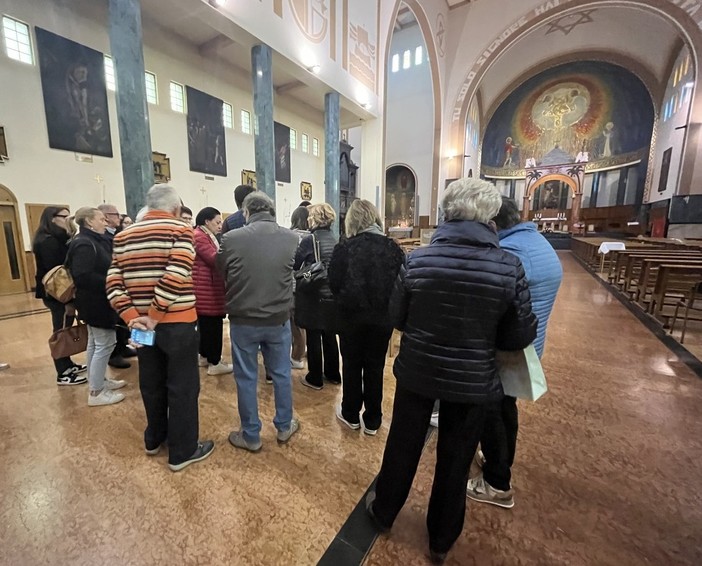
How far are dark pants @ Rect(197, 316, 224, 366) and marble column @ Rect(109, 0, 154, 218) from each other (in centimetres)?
315

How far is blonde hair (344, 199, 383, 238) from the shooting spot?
2092 millimetres

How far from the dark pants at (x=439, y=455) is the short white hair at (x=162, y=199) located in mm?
1512

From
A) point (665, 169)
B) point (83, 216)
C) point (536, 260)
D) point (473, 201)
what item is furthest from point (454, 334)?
point (665, 169)

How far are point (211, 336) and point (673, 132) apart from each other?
2015 cm

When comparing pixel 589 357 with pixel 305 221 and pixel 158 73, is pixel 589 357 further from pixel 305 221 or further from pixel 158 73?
pixel 158 73

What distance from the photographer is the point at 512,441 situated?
5.89ft

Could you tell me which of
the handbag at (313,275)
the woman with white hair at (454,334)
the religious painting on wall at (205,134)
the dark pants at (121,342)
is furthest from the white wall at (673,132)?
the dark pants at (121,342)

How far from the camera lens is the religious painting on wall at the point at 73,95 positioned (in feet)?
23.7

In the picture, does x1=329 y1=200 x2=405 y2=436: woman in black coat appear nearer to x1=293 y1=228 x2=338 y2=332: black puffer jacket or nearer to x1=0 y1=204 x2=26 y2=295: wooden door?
x1=293 y1=228 x2=338 y2=332: black puffer jacket

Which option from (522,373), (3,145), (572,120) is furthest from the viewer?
(572,120)

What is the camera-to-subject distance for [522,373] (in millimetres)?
1400

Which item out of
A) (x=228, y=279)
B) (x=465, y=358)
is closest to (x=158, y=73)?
(x=228, y=279)

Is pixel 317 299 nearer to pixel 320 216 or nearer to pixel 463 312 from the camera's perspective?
pixel 320 216

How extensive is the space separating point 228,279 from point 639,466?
2.73 m
